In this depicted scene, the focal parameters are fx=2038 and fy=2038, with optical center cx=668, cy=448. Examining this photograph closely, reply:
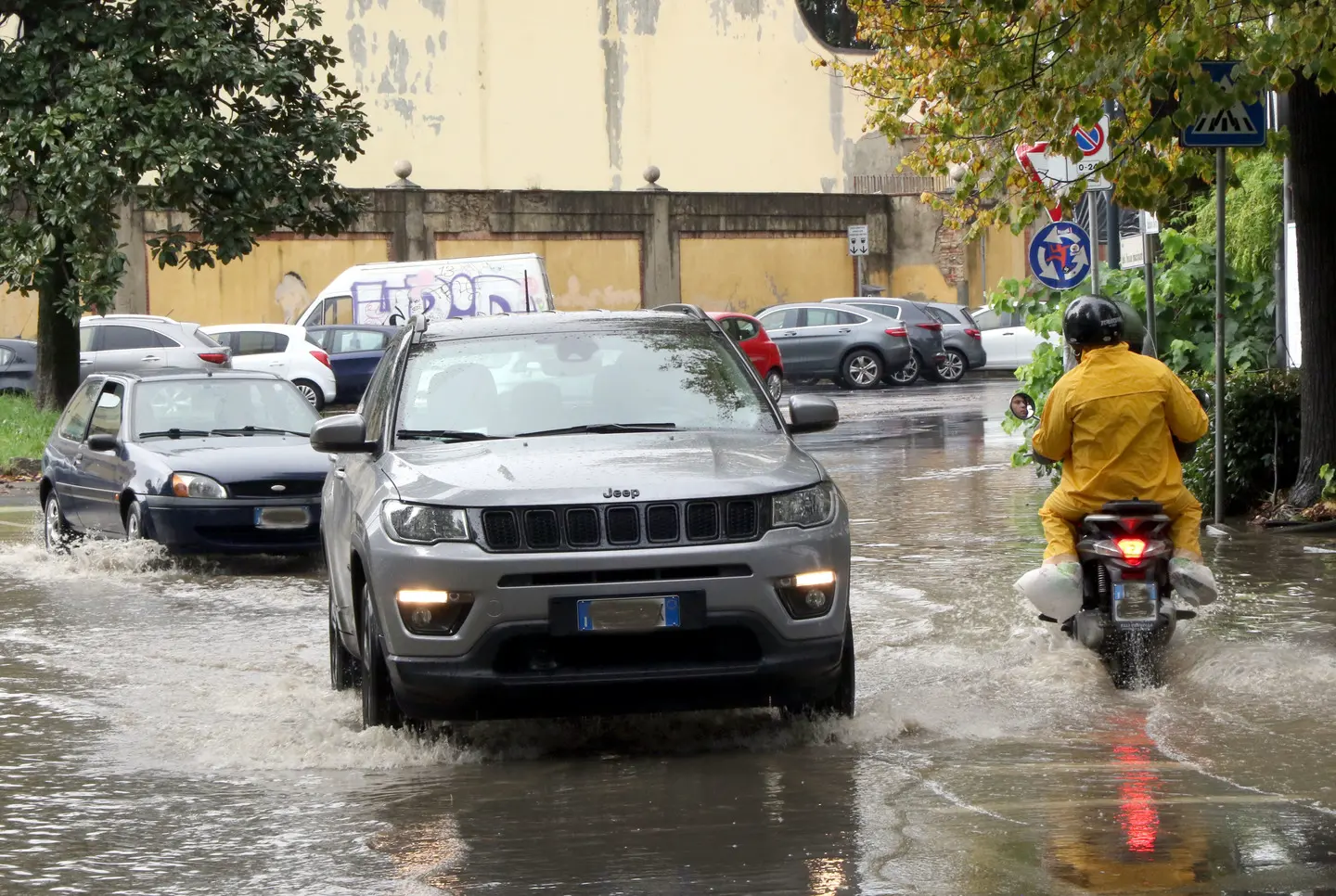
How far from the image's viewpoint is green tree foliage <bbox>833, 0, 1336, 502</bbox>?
1034cm

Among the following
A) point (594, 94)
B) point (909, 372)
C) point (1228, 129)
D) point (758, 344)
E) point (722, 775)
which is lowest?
point (722, 775)

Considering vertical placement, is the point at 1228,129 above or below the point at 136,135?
below

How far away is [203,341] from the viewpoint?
3027 centimetres

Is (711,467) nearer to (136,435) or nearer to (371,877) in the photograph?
(371,877)

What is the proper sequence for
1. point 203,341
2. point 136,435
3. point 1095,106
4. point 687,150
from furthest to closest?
point 687,150
point 203,341
point 136,435
point 1095,106

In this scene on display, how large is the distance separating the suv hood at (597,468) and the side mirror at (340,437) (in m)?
0.29

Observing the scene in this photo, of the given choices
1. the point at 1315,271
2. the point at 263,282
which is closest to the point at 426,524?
the point at 1315,271

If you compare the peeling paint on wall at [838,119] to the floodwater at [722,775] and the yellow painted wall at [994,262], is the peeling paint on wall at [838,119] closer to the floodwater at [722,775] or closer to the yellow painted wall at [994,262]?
the yellow painted wall at [994,262]

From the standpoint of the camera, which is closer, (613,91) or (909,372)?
(909,372)

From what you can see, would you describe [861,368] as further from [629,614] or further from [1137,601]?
[629,614]

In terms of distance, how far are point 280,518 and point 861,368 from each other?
25106 millimetres

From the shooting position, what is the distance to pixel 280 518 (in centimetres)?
1379

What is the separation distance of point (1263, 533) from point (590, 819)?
8.54 m

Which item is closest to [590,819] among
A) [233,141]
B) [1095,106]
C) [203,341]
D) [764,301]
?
[1095,106]
